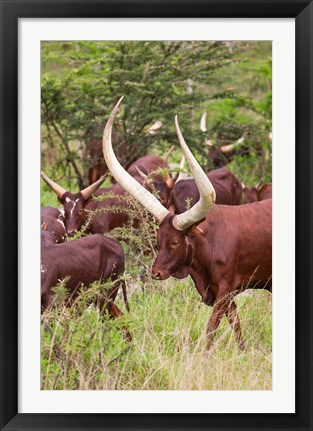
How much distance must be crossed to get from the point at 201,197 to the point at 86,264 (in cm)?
125

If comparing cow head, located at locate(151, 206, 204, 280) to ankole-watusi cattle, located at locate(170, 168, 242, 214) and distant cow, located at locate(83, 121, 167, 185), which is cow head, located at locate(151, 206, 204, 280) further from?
distant cow, located at locate(83, 121, 167, 185)

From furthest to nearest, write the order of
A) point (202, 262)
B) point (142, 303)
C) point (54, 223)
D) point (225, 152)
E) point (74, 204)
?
1. point (225, 152)
2. point (74, 204)
3. point (54, 223)
4. point (142, 303)
5. point (202, 262)

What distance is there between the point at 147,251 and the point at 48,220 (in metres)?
1.27

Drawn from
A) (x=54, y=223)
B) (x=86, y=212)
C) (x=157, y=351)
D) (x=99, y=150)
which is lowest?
(x=157, y=351)

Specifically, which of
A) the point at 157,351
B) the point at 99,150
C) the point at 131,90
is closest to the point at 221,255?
the point at 157,351

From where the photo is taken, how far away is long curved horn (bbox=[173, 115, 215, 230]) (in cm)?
664

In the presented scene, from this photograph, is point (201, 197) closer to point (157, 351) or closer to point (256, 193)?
point (157, 351)

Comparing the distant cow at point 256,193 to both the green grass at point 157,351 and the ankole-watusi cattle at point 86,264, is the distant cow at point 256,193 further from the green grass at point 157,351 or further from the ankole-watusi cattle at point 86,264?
the green grass at point 157,351

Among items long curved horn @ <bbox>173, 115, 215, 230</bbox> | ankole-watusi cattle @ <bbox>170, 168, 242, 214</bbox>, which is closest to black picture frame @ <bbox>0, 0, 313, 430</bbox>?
long curved horn @ <bbox>173, 115, 215, 230</bbox>

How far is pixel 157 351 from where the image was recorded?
6.79m

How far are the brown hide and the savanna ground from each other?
0.15m
